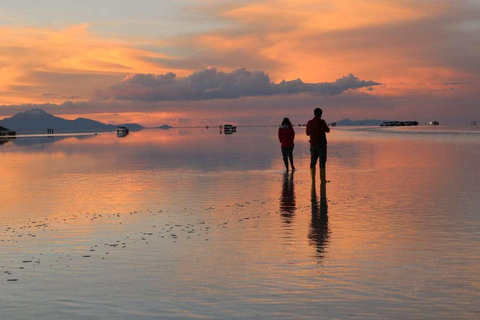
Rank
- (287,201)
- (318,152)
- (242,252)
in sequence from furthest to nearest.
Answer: (318,152), (287,201), (242,252)

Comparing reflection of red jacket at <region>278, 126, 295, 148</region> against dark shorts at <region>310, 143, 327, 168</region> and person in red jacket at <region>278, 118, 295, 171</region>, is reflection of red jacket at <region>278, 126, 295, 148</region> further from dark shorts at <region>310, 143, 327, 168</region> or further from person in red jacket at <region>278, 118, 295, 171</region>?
dark shorts at <region>310, 143, 327, 168</region>

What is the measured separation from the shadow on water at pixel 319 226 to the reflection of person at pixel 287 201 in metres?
0.51

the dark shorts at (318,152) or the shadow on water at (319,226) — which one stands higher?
the dark shorts at (318,152)

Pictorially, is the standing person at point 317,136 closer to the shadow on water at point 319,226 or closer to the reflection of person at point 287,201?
the reflection of person at point 287,201

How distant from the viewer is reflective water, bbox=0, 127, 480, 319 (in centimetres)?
709

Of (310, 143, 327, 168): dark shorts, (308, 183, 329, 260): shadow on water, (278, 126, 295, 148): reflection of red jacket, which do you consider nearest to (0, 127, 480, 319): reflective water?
(308, 183, 329, 260): shadow on water

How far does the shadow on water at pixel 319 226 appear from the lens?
1050cm

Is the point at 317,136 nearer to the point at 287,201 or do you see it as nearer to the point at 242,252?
the point at 287,201

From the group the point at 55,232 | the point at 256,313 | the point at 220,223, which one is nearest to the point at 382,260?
the point at 256,313

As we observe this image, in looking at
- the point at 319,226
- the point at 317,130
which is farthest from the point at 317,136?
the point at 319,226

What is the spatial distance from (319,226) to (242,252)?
118 inches

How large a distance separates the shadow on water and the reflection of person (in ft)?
1.68

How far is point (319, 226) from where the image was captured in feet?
41.5

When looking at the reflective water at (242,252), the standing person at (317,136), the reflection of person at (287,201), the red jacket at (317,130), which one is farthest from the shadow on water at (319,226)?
the red jacket at (317,130)
